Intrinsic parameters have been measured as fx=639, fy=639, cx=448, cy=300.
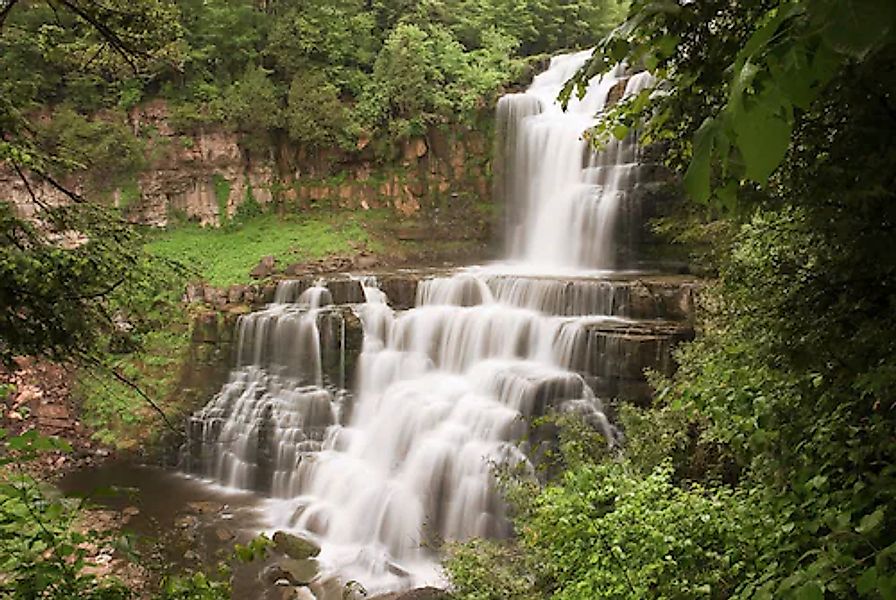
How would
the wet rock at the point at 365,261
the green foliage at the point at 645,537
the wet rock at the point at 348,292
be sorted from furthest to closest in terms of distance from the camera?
the wet rock at the point at 365,261 < the wet rock at the point at 348,292 < the green foliage at the point at 645,537

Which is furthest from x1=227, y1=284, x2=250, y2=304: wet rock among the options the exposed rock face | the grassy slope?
the exposed rock face

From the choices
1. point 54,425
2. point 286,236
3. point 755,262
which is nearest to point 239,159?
point 286,236

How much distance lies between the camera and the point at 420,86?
1828 cm

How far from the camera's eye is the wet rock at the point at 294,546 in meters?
9.15

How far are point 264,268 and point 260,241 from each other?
175 cm

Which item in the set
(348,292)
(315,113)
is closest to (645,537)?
(348,292)

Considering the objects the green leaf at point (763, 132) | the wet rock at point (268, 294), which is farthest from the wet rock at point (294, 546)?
the green leaf at point (763, 132)

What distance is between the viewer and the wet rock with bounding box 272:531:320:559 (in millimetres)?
9148

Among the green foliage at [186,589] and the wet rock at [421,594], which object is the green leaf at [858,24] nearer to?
the green foliage at [186,589]

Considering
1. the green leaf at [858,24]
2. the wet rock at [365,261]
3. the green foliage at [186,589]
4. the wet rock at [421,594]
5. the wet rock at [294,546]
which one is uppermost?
the green leaf at [858,24]

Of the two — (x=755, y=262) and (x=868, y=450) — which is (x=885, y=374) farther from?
(x=755, y=262)

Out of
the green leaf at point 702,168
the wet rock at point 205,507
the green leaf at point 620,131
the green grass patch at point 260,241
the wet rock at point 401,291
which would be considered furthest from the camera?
the green grass patch at point 260,241

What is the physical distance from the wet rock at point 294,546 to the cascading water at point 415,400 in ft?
0.73

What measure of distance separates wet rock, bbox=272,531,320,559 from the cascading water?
0.73 ft
